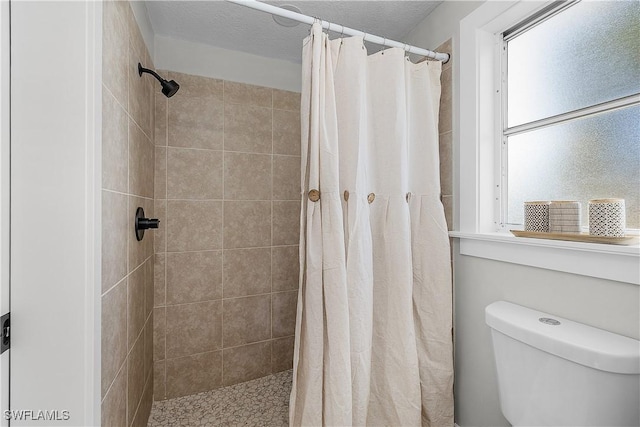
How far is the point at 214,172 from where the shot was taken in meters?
1.88

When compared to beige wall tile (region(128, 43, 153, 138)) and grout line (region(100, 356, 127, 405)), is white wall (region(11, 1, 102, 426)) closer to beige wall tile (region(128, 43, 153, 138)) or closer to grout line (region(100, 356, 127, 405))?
grout line (region(100, 356, 127, 405))

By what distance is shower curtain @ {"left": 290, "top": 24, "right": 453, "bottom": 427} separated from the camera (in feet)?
3.89

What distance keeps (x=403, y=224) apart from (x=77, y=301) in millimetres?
1149

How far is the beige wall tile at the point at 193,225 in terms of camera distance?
1798 millimetres

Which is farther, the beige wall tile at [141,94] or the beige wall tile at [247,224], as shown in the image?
the beige wall tile at [247,224]

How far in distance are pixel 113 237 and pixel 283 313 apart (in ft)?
4.33

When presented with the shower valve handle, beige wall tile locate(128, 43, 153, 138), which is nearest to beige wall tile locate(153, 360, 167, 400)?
the shower valve handle

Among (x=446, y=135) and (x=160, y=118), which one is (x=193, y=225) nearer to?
(x=160, y=118)

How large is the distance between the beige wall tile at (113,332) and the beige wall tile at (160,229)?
688 mm

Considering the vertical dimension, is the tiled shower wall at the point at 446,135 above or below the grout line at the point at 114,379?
above

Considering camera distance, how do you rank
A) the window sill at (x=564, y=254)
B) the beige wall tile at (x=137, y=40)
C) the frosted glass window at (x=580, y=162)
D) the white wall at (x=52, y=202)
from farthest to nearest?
the beige wall tile at (x=137, y=40) → the frosted glass window at (x=580, y=162) → the window sill at (x=564, y=254) → the white wall at (x=52, y=202)

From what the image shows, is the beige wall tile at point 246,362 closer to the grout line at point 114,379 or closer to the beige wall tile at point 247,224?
the beige wall tile at point 247,224

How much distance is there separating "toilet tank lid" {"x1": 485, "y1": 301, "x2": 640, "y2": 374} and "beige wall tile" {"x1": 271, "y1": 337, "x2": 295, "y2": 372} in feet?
4.61

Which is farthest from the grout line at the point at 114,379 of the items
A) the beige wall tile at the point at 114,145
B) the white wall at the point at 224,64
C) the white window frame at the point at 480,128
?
the white wall at the point at 224,64
